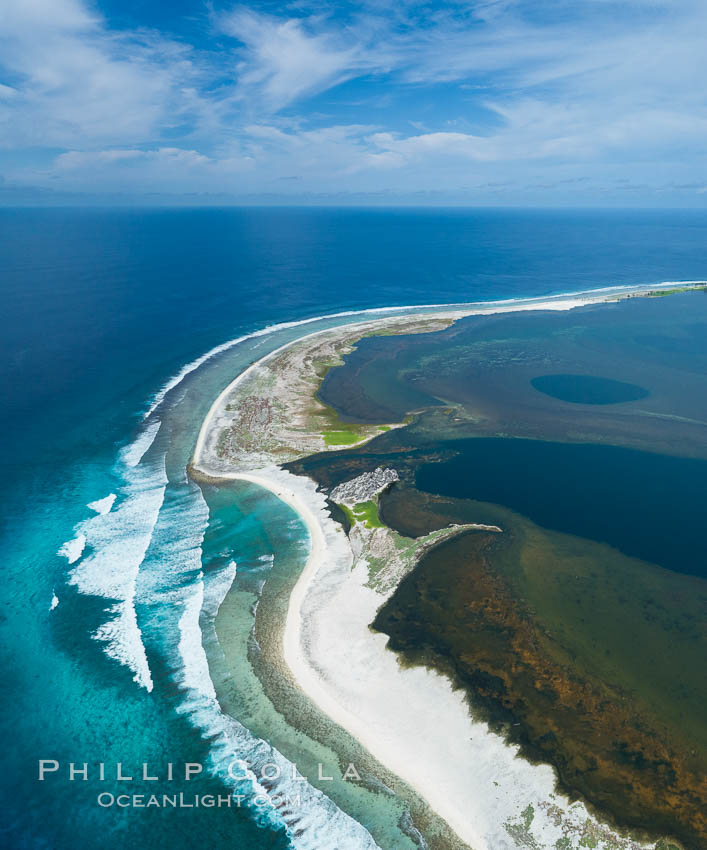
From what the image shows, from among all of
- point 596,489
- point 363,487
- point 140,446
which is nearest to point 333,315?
point 140,446

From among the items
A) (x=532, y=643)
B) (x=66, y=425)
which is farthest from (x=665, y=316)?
(x=66, y=425)

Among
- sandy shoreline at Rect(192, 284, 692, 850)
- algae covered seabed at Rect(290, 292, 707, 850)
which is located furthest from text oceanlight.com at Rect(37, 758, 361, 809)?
algae covered seabed at Rect(290, 292, 707, 850)

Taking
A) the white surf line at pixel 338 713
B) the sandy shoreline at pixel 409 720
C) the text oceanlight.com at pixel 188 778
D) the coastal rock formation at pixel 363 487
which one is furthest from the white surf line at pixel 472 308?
the text oceanlight.com at pixel 188 778

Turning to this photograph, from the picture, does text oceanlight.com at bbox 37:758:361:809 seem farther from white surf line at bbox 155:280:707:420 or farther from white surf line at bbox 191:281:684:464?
white surf line at bbox 191:281:684:464

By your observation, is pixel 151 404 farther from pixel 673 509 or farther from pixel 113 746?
pixel 673 509

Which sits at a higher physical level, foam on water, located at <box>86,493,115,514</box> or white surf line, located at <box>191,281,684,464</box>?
white surf line, located at <box>191,281,684,464</box>

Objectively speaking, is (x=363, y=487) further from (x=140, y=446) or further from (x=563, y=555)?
(x=140, y=446)

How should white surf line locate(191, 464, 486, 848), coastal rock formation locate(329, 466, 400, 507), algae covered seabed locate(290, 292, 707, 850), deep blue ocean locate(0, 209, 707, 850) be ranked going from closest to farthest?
white surf line locate(191, 464, 486, 848), deep blue ocean locate(0, 209, 707, 850), algae covered seabed locate(290, 292, 707, 850), coastal rock formation locate(329, 466, 400, 507)
